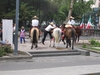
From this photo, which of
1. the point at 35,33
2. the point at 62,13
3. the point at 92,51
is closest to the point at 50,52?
the point at 35,33

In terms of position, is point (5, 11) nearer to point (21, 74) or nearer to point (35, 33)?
point (35, 33)

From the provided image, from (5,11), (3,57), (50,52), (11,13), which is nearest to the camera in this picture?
(3,57)

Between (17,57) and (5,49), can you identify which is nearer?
(17,57)

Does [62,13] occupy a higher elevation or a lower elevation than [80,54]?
higher

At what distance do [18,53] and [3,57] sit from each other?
160 cm

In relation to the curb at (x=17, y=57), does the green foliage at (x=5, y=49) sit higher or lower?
higher

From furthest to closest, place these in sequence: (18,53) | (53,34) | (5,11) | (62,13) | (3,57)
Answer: (62,13)
(5,11)
(53,34)
(18,53)
(3,57)

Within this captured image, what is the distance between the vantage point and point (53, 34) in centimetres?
1966

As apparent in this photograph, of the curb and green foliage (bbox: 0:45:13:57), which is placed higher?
green foliage (bbox: 0:45:13:57)

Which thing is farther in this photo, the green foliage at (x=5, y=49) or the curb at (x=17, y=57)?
the green foliage at (x=5, y=49)

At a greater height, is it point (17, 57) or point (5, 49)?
point (5, 49)

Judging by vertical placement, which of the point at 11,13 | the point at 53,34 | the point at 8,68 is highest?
the point at 11,13

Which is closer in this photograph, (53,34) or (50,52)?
(50,52)

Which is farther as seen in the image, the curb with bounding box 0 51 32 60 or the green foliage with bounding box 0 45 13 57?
the green foliage with bounding box 0 45 13 57
